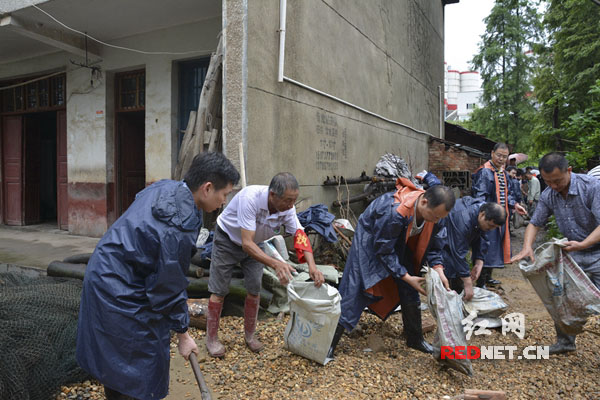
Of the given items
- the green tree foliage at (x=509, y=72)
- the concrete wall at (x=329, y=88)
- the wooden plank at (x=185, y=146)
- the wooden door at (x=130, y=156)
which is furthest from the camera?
the green tree foliage at (x=509, y=72)

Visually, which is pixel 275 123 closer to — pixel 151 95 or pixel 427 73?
pixel 151 95

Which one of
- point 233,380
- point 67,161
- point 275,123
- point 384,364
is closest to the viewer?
point 233,380

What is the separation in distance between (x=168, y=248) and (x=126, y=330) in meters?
0.42

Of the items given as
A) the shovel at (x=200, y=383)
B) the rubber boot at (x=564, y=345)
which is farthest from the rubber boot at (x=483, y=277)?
the shovel at (x=200, y=383)

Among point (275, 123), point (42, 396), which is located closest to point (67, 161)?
point (275, 123)

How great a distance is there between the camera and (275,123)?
5.12m

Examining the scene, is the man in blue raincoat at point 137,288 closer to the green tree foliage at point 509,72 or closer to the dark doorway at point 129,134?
the dark doorway at point 129,134

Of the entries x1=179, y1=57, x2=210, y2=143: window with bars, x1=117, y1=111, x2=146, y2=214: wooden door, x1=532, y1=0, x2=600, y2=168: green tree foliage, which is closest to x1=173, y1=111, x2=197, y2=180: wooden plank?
x1=179, y1=57, x2=210, y2=143: window with bars

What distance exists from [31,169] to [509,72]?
71.1 feet

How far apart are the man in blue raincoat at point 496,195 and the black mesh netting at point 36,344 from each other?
4.63 meters

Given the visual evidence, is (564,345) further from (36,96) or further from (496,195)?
(36,96)

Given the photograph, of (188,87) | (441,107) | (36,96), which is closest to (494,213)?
(188,87)

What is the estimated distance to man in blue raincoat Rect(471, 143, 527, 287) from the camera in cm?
520

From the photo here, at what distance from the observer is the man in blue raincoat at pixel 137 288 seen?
1.71m
